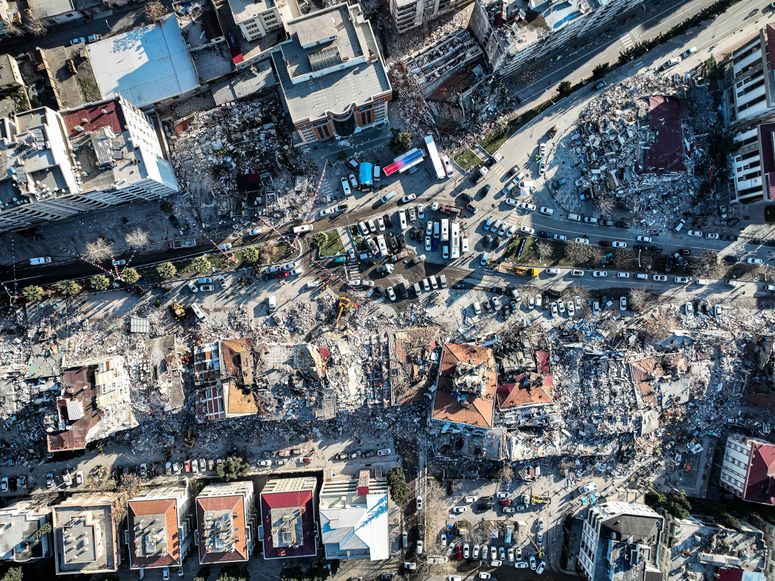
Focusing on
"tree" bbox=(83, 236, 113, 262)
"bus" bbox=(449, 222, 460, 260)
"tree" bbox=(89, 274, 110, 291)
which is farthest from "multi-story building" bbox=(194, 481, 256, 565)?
"bus" bbox=(449, 222, 460, 260)

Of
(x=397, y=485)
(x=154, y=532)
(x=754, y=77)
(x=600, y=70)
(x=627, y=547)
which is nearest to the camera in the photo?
(x=154, y=532)

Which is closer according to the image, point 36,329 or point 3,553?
point 3,553

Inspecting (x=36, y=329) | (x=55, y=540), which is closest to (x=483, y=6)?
(x=36, y=329)

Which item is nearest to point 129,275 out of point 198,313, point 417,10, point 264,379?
point 198,313

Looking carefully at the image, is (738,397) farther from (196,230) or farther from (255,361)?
(196,230)

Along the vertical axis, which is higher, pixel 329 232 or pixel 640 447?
pixel 329 232

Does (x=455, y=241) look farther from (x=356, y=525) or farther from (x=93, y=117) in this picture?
(x=93, y=117)

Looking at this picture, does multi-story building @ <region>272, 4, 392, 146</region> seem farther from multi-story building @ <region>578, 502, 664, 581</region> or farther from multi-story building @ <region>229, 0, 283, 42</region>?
multi-story building @ <region>578, 502, 664, 581</region>
